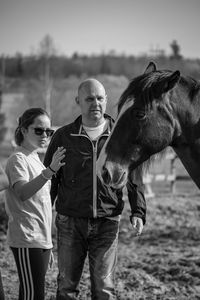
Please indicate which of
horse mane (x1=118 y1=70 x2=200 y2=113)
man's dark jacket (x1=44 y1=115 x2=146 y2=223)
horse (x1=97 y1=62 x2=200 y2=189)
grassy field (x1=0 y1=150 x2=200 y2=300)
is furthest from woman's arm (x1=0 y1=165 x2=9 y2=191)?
grassy field (x1=0 y1=150 x2=200 y2=300)

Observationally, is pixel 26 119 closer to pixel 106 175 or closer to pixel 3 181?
pixel 3 181

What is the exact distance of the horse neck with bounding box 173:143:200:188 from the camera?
286 cm

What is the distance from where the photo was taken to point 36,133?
3.15 meters

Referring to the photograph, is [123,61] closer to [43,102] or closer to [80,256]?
[43,102]

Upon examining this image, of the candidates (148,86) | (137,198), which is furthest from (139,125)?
(137,198)

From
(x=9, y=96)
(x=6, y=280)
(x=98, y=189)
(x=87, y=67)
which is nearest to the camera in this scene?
(x=98, y=189)

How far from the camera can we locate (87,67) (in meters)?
73.9

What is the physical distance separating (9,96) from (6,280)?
174ft

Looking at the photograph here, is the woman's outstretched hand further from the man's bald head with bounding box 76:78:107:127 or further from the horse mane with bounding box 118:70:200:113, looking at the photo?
the horse mane with bounding box 118:70:200:113

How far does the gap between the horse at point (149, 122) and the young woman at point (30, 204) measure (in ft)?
1.50

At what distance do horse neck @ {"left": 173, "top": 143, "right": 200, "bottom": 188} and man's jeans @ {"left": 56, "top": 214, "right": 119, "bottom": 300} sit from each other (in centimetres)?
71

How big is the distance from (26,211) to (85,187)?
0.46m

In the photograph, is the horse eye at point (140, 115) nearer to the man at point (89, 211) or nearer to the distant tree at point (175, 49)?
the man at point (89, 211)

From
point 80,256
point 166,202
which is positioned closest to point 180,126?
point 80,256
